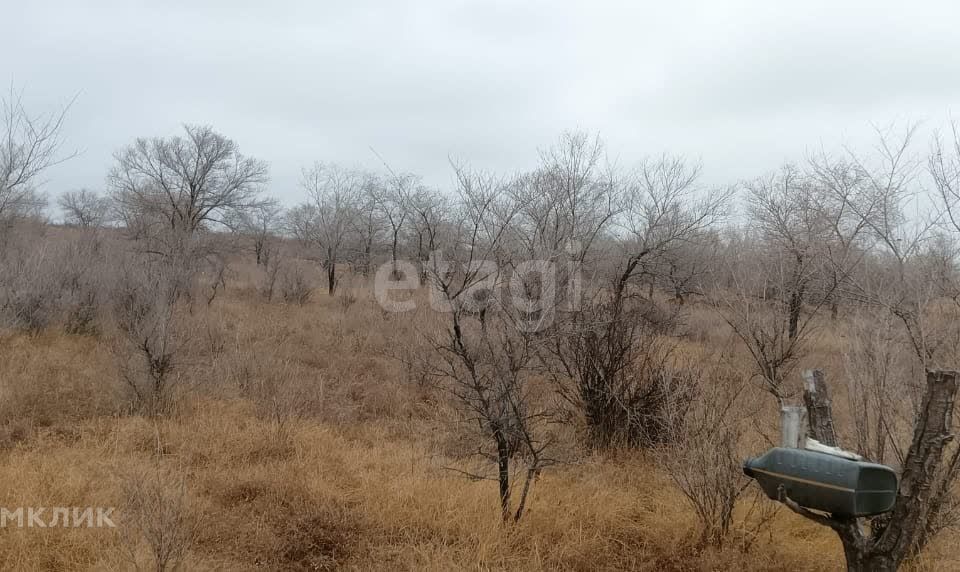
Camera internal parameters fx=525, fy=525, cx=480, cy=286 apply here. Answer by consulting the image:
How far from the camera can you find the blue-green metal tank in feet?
6.06

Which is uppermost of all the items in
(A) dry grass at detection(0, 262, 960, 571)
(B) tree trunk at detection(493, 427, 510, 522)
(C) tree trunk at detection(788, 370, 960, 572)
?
(C) tree trunk at detection(788, 370, 960, 572)

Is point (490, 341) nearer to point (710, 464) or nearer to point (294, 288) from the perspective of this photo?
point (710, 464)

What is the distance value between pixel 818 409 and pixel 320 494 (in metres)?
3.41

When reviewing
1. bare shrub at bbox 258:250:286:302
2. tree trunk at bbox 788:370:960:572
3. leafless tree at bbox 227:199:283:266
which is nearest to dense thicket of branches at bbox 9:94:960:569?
tree trunk at bbox 788:370:960:572

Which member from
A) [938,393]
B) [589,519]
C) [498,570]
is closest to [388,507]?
[498,570]

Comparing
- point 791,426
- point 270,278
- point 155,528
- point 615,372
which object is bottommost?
point 155,528

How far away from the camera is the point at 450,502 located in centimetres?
387

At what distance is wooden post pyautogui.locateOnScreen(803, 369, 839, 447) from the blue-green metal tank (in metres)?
0.45

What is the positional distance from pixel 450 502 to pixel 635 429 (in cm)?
247

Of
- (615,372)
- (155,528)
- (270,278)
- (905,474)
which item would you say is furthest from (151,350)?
(270,278)

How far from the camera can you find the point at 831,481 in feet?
6.14

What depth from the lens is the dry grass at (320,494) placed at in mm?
3236

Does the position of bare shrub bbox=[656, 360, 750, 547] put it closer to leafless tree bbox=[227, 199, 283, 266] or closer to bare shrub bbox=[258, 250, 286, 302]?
bare shrub bbox=[258, 250, 286, 302]

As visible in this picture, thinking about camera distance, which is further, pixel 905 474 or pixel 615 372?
pixel 615 372
